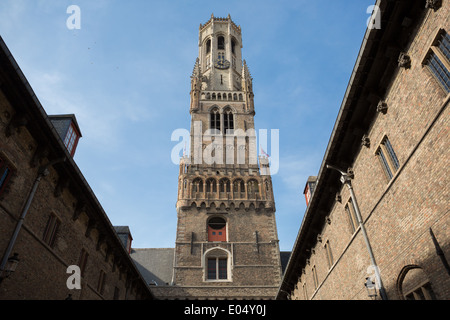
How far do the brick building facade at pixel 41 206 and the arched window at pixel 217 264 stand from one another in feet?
61.7

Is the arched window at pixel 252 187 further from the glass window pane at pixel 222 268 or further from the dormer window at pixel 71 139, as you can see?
the dormer window at pixel 71 139

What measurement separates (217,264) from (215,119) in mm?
20597

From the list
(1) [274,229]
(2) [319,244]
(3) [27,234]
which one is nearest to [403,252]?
(2) [319,244]

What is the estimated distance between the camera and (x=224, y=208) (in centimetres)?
3947

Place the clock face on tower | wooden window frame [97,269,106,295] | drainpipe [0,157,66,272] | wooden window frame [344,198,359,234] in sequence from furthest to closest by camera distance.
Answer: the clock face on tower → wooden window frame [97,269,106,295] → wooden window frame [344,198,359,234] → drainpipe [0,157,66,272]

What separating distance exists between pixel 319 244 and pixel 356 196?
6.40 metres

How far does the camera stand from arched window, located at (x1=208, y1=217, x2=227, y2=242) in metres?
38.2

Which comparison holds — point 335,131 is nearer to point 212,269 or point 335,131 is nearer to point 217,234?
point 212,269

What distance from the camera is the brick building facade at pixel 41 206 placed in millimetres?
10984

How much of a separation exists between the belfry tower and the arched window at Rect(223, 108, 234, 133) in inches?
5.6

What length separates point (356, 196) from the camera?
14.0 metres

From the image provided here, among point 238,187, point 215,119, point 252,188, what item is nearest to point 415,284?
point 238,187

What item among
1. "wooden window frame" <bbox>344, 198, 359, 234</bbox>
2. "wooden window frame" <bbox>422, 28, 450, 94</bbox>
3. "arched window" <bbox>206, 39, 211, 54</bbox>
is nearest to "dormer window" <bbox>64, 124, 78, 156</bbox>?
"wooden window frame" <bbox>344, 198, 359, 234</bbox>

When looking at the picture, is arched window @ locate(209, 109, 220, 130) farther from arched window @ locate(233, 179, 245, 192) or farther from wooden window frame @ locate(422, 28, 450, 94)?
wooden window frame @ locate(422, 28, 450, 94)
